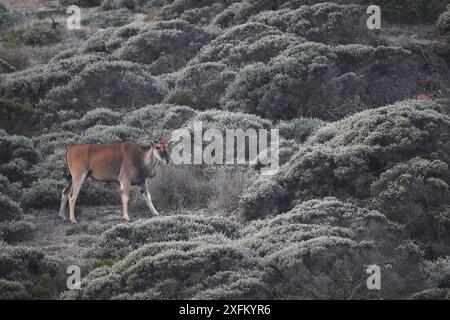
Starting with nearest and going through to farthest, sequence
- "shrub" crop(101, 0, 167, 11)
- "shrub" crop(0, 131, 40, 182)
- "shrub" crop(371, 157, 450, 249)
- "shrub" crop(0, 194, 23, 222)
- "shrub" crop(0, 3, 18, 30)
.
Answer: "shrub" crop(371, 157, 450, 249), "shrub" crop(0, 194, 23, 222), "shrub" crop(0, 131, 40, 182), "shrub" crop(0, 3, 18, 30), "shrub" crop(101, 0, 167, 11)

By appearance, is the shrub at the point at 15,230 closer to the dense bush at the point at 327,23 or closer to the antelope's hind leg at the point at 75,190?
the antelope's hind leg at the point at 75,190

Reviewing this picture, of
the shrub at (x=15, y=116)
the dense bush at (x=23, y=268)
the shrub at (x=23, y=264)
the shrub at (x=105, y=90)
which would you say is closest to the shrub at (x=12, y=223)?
the dense bush at (x=23, y=268)

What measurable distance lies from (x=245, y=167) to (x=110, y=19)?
1827cm

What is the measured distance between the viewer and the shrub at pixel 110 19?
35.9m

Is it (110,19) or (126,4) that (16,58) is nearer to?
(110,19)

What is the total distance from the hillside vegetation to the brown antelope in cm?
78

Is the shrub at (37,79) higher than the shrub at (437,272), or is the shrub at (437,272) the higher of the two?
the shrub at (437,272)

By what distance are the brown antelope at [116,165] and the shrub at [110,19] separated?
1912 centimetres

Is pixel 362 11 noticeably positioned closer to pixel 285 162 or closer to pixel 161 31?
pixel 161 31

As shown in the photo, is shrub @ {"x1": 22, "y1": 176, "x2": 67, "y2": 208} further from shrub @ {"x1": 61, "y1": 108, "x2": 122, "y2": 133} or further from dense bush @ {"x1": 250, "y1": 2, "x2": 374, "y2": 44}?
dense bush @ {"x1": 250, "y1": 2, "x2": 374, "y2": 44}

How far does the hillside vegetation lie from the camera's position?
13634 mm

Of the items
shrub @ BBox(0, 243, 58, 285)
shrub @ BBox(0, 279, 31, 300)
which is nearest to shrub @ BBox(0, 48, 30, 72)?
shrub @ BBox(0, 243, 58, 285)

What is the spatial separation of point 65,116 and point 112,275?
11215 mm

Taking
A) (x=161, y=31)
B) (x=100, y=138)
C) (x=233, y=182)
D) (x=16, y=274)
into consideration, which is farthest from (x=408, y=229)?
(x=161, y=31)
